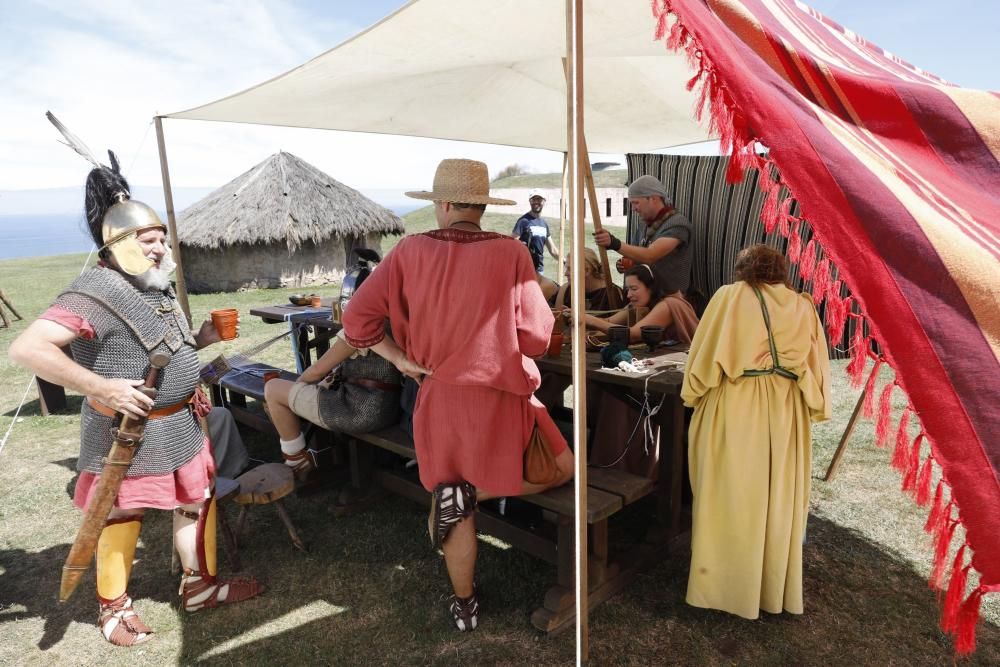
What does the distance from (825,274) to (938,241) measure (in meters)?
0.22

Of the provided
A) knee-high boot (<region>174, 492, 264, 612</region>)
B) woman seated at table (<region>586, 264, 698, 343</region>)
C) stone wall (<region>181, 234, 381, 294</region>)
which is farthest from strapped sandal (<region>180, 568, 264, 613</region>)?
stone wall (<region>181, 234, 381, 294</region>)

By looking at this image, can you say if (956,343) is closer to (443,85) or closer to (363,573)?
(363,573)

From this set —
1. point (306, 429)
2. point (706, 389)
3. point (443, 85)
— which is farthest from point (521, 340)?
point (443, 85)

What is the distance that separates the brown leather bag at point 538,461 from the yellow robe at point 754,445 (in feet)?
2.27

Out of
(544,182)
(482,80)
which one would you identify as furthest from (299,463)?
(544,182)

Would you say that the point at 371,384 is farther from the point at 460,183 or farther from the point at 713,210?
the point at 713,210

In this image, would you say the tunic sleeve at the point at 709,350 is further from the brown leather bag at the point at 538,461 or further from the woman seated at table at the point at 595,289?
the woman seated at table at the point at 595,289

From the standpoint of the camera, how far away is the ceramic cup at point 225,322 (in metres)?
2.64

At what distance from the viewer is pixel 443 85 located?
14.0 ft

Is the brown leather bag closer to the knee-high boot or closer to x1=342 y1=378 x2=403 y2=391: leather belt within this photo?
x1=342 y1=378 x2=403 y2=391: leather belt

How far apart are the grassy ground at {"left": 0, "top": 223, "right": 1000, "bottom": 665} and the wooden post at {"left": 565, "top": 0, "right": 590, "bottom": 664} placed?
2.02 ft

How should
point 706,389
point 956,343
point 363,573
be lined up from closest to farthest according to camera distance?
point 956,343
point 706,389
point 363,573

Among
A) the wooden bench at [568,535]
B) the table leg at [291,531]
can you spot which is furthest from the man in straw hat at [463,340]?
the table leg at [291,531]

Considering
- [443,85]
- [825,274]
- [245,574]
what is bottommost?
[245,574]
